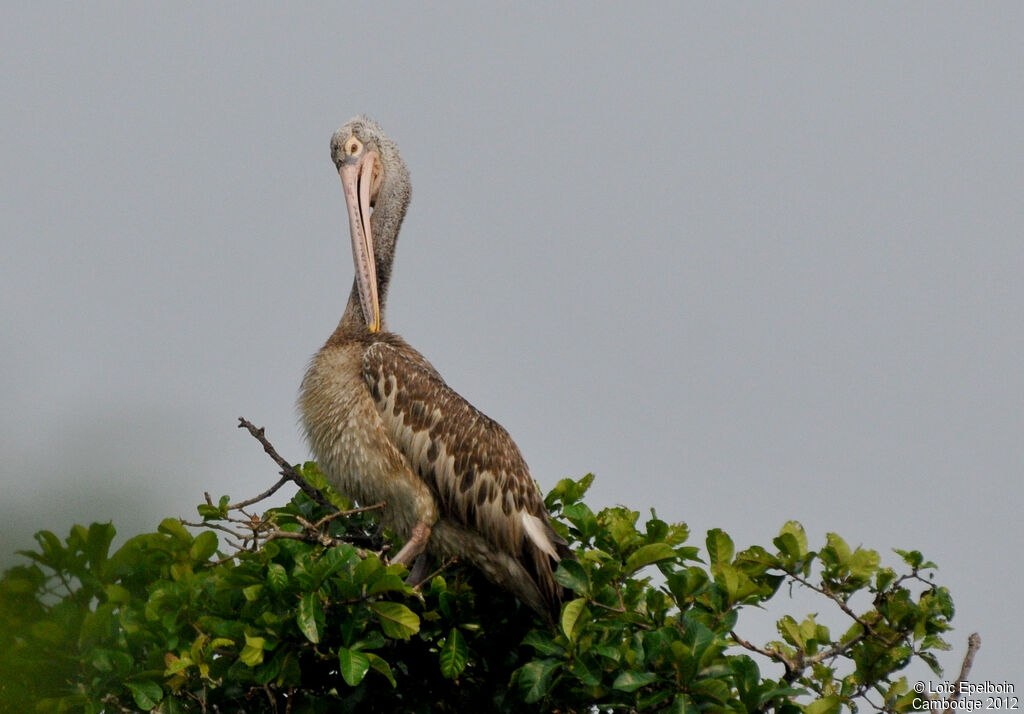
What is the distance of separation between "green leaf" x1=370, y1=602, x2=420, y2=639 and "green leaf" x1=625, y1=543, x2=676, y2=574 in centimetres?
100

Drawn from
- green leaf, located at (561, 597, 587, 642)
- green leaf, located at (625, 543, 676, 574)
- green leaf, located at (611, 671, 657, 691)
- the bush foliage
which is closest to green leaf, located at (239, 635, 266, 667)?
the bush foliage

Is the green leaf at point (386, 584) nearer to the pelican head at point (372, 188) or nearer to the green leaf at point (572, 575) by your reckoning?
the green leaf at point (572, 575)

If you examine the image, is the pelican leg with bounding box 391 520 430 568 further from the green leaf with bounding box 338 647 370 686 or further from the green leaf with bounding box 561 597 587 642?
the green leaf with bounding box 561 597 587 642

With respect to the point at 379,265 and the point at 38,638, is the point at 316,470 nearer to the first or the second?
the point at 379,265

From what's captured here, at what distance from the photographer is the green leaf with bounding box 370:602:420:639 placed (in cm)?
472

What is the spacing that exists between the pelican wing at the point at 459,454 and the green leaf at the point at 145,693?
2004 millimetres

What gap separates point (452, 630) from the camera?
5.12 meters

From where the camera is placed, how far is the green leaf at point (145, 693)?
448 centimetres

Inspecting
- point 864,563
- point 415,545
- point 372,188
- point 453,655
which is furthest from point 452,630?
point 372,188

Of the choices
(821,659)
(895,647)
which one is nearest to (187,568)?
(821,659)

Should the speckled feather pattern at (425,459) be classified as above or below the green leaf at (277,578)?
above

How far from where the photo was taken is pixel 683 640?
4.73 m

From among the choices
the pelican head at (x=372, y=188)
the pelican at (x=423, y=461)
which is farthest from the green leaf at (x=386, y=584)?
the pelican head at (x=372, y=188)

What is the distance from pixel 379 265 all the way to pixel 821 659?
3924mm
